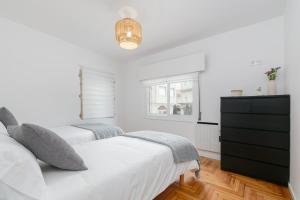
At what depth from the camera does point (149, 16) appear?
7.49 ft

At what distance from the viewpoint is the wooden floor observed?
1.71 m

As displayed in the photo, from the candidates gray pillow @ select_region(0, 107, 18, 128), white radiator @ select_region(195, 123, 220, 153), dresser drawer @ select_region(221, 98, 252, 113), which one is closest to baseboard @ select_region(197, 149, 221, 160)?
white radiator @ select_region(195, 123, 220, 153)

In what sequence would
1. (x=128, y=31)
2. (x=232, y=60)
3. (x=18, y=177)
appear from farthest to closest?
(x=232, y=60) → (x=128, y=31) → (x=18, y=177)

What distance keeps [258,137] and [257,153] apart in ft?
0.76

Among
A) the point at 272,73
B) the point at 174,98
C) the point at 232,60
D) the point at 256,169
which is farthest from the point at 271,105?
the point at 174,98

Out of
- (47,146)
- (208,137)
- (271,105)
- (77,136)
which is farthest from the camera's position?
(208,137)

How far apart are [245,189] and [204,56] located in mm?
2308

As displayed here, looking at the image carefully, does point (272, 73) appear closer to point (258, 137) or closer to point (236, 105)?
point (236, 105)

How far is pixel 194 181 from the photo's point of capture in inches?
81.4

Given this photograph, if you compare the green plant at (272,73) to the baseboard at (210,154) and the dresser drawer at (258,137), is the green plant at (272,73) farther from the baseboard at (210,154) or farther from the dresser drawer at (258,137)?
the baseboard at (210,154)

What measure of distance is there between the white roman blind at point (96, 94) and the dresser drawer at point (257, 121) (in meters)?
2.94

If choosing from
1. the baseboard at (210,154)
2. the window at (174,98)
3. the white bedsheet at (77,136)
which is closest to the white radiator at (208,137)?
the baseboard at (210,154)

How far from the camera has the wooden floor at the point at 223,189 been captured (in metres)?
1.71

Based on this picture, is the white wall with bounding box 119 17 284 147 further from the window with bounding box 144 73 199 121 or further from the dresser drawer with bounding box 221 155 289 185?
the dresser drawer with bounding box 221 155 289 185
